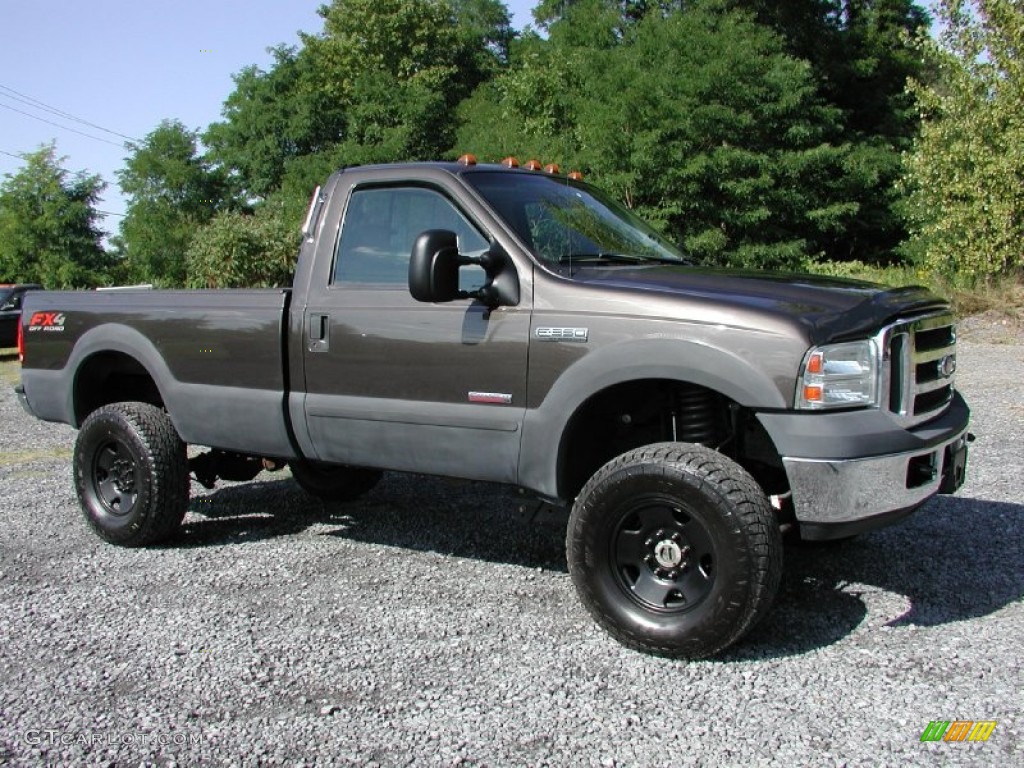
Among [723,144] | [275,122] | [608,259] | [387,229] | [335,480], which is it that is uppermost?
[275,122]

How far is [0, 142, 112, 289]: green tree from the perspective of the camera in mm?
52094

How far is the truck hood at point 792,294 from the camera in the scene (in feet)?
12.3

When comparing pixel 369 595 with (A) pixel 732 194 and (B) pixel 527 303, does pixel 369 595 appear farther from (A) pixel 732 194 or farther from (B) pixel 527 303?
(A) pixel 732 194

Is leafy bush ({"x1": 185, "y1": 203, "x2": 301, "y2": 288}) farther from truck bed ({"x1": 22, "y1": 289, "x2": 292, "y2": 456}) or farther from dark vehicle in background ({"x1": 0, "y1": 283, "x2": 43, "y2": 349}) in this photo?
truck bed ({"x1": 22, "y1": 289, "x2": 292, "y2": 456})

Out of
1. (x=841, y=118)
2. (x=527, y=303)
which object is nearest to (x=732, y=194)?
(x=841, y=118)

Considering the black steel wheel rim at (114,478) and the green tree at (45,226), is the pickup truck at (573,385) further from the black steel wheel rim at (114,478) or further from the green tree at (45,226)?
the green tree at (45,226)

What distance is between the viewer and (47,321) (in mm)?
5965

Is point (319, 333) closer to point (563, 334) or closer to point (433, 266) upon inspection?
point (433, 266)

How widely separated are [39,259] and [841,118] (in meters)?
41.0

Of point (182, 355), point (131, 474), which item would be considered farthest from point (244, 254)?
point (182, 355)

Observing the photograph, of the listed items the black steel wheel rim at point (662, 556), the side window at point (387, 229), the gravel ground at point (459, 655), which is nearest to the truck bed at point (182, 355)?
the side window at point (387, 229)

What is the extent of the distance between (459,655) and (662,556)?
0.90 meters

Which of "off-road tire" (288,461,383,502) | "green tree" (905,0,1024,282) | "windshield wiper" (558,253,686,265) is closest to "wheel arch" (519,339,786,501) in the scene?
"windshield wiper" (558,253,686,265)

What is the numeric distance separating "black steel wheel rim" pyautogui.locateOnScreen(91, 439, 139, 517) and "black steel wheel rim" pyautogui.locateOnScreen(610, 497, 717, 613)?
302 centimetres
